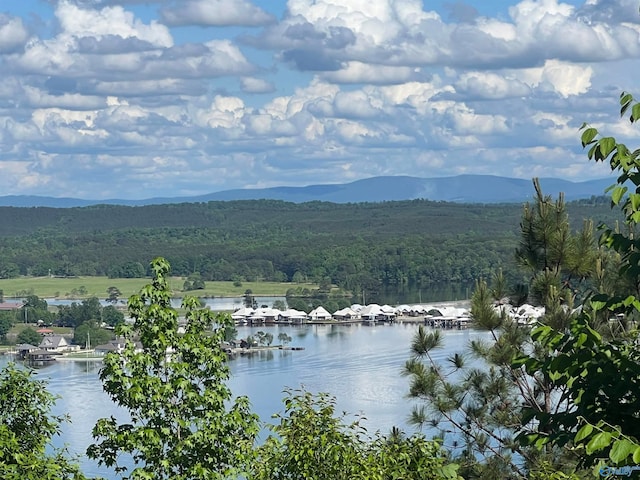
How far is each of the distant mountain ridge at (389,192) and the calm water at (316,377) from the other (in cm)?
12494

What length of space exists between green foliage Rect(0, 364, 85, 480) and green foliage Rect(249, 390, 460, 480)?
2.27 ft

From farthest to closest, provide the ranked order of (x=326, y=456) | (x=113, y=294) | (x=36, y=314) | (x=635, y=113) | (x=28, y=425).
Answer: (x=113, y=294), (x=36, y=314), (x=28, y=425), (x=326, y=456), (x=635, y=113)

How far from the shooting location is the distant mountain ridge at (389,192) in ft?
499

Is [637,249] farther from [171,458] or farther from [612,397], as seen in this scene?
[171,458]

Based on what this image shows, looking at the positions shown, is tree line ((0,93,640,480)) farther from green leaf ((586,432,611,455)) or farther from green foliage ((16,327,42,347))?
green foliage ((16,327,42,347))

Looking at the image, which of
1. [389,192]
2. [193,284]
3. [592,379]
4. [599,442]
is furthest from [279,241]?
[389,192]

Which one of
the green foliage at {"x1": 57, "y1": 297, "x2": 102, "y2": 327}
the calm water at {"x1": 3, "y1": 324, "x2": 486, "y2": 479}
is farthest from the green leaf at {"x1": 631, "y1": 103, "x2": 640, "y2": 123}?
the green foliage at {"x1": 57, "y1": 297, "x2": 102, "y2": 327}

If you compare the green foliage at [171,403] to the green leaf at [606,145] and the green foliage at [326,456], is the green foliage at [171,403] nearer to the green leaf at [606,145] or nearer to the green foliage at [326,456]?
the green foliage at [326,456]

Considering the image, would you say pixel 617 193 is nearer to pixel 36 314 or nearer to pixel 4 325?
pixel 4 325

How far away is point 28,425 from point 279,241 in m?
50.8

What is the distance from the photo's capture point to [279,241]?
54656mm

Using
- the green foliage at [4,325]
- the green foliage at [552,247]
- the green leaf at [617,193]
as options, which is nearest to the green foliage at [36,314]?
the green foliage at [4,325]

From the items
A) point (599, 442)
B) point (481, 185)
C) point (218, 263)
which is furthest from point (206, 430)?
point (481, 185)

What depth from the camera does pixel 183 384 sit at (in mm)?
3314
